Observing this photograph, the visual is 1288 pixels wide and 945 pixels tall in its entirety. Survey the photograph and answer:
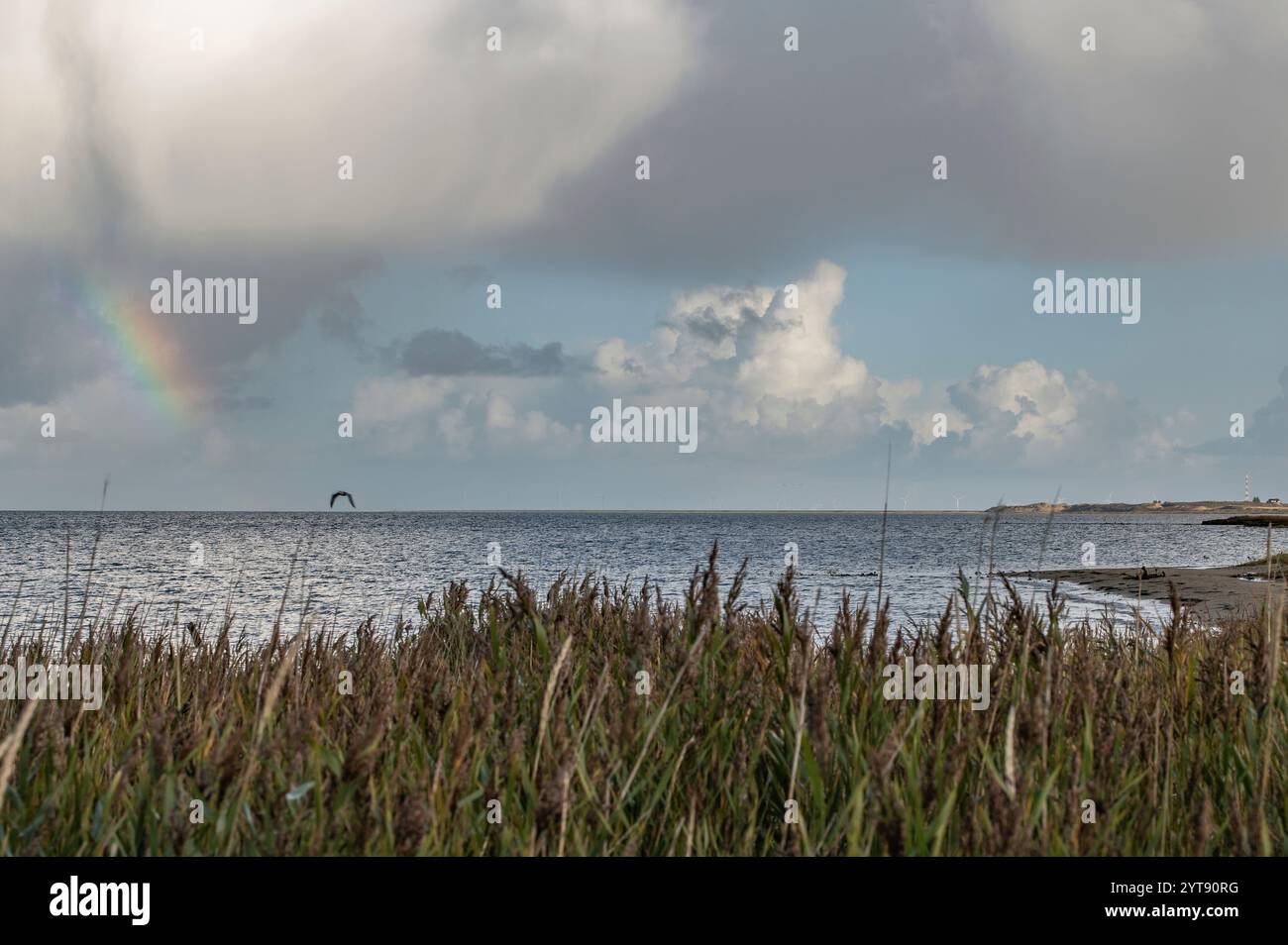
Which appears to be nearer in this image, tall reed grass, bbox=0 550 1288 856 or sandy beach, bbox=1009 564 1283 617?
tall reed grass, bbox=0 550 1288 856

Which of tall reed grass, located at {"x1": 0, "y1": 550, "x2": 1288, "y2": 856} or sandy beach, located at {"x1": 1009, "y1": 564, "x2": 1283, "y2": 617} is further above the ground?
tall reed grass, located at {"x1": 0, "y1": 550, "x2": 1288, "y2": 856}

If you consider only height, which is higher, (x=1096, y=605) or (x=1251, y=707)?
(x=1251, y=707)

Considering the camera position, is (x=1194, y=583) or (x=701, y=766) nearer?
(x=701, y=766)

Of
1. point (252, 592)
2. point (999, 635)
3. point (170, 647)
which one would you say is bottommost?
point (252, 592)

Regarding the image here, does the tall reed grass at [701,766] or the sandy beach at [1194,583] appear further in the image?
the sandy beach at [1194,583]

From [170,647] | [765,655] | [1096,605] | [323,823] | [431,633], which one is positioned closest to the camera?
[323,823]

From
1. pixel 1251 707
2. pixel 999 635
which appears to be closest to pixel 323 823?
pixel 999 635

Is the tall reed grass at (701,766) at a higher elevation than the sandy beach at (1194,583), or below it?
higher

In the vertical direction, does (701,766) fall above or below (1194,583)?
above
